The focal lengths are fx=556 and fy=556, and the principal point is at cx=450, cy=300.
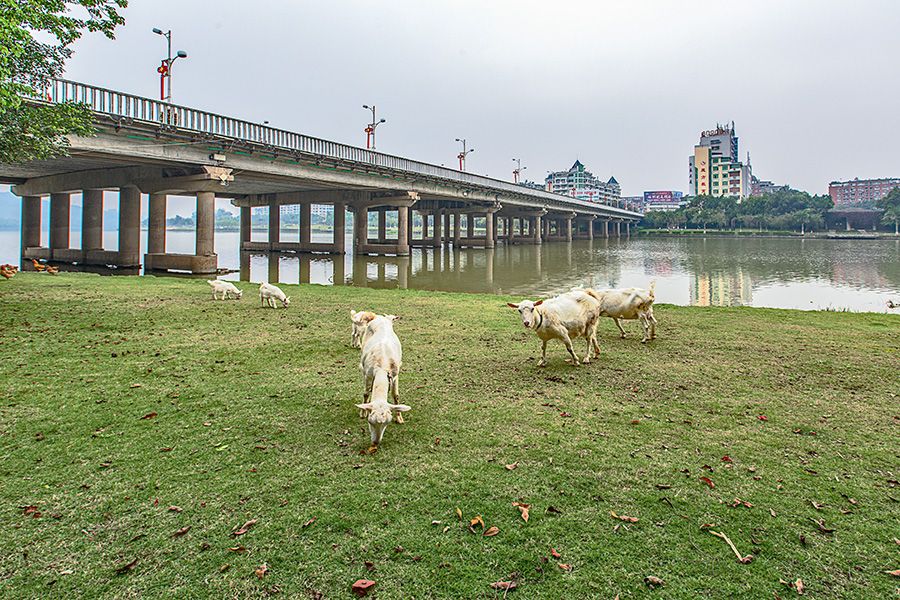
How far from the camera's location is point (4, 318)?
13.5 m

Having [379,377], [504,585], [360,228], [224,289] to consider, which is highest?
[360,228]

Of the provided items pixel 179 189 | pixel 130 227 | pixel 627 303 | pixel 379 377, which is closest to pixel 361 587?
pixel 379 377

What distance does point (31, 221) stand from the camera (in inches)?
1973

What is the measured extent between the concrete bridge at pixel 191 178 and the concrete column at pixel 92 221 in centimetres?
8

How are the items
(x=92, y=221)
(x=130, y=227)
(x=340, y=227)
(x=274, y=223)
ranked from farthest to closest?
(x=274, y=223)
(x=340, y=227)
(x=92, y=221)
(x=130, y=227)

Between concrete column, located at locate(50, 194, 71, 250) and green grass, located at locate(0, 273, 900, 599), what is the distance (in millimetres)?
45774

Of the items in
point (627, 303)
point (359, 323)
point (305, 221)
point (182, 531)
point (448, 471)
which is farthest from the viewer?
point (305, 221)

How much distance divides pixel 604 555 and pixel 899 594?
1.89 meters

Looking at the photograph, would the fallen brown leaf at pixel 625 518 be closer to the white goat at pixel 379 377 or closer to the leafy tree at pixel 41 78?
the white goat at pixel 379 377

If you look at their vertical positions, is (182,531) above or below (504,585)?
above

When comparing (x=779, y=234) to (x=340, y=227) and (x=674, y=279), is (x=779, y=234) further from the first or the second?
(x=674, y=279)

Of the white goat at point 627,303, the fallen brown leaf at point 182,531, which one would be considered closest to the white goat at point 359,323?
the white goat at point 627,303

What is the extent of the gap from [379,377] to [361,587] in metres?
2.80

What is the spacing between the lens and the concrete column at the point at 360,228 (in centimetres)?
6003
